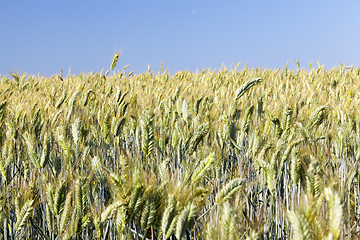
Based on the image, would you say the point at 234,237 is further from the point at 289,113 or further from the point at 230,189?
the point at 289,113

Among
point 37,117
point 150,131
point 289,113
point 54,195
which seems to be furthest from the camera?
point 37,117

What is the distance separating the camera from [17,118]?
1.76m

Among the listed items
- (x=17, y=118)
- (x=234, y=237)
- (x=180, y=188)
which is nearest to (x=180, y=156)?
(x=180, y=188)

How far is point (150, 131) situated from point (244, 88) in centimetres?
56

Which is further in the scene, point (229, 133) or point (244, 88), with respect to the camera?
point (244, 88)

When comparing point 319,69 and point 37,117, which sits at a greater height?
point 319,69

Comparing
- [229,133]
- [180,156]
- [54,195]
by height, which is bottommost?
[54,195]

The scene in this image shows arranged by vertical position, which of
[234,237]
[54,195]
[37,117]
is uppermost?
[37,117]

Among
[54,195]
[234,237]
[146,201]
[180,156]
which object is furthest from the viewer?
[180,156]

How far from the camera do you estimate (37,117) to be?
1679 millimetres

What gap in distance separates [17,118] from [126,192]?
A: 1.30 m

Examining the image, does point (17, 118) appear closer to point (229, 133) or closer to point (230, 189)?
point (229, 133)

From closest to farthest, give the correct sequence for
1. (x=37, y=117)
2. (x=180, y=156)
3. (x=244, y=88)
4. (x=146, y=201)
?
(x=146, y=201), (x=180, y=156), (x=244, y=88), (x=37, y=117)

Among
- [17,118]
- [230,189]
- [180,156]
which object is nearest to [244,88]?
[180,156]
